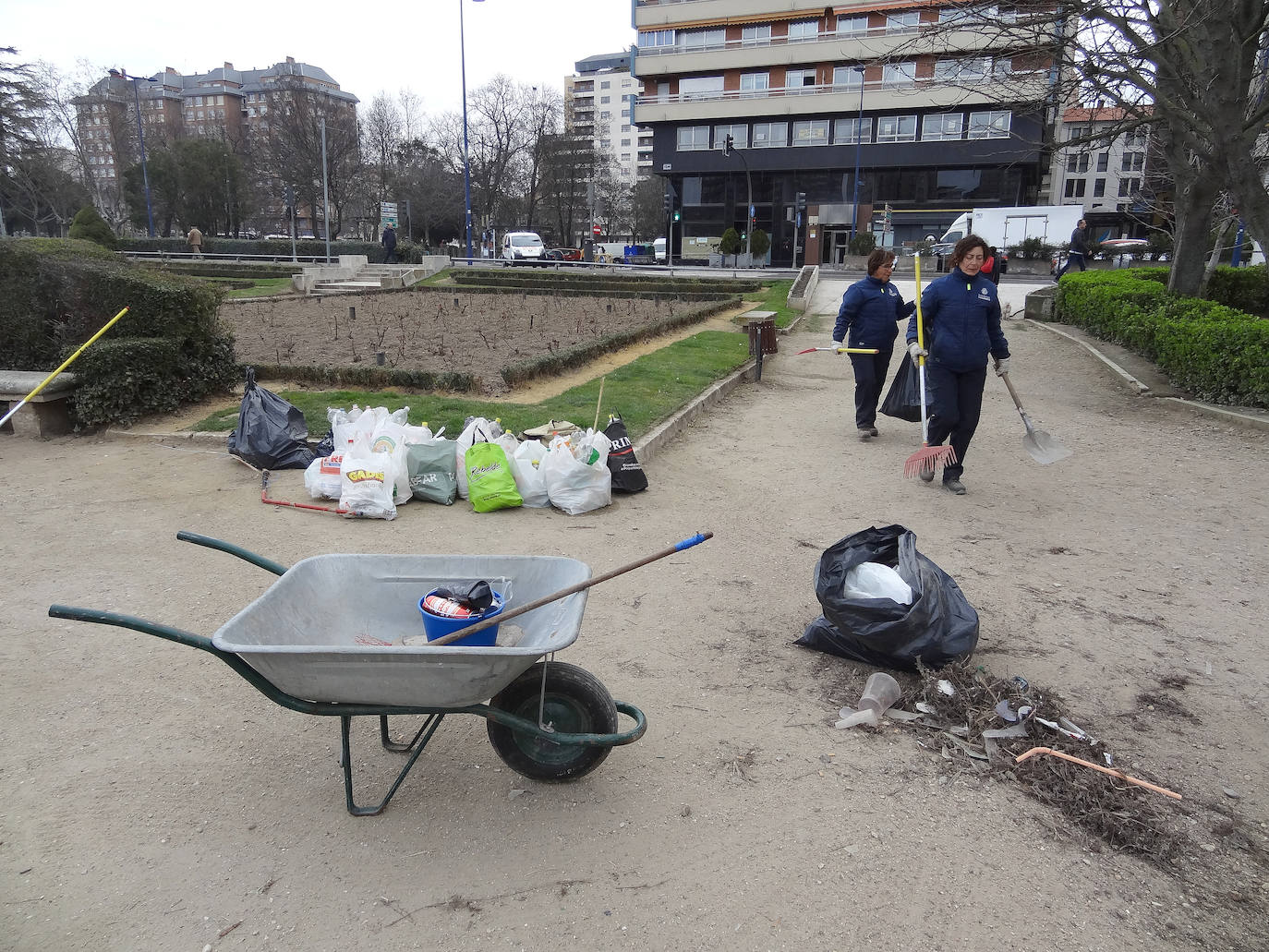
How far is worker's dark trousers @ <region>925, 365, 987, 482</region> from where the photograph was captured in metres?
6.46

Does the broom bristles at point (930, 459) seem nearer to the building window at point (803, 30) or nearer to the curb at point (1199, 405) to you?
the curb at point (1199, 405)

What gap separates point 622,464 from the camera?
6.36 metres

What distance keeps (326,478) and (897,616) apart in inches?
165

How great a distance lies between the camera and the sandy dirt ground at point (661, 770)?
8.04 feet

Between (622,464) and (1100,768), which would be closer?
(1100,768)

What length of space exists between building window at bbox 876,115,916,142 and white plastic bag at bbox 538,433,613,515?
5041 centimetres

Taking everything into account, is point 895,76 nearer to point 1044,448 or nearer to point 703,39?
point 703,39

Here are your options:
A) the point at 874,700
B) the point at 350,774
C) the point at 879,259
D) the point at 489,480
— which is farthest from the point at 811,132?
the point at 350,774

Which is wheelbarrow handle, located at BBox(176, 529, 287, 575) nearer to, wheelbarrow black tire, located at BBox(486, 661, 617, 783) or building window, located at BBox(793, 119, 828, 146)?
wheelbarrow black tire, located at BBox(486, 661, 617, 783)

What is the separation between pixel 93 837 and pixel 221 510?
11.7ft

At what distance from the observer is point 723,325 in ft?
57.9

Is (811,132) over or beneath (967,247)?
over

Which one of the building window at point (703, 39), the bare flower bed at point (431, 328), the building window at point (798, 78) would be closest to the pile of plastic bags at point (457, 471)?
the bare flower bed at point (431, 328)

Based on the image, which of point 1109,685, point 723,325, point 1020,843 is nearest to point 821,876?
point 1020,843
